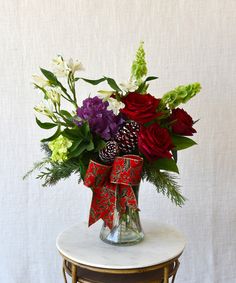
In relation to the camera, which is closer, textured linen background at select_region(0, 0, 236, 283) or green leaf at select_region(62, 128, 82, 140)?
green leaf at select_region(62, 128, 82, 140)

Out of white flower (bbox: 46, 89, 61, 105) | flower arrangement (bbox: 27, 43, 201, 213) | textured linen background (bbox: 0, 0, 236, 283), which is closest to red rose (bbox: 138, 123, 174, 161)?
flower arrangement (bbox: 27, 43, 201, 213)

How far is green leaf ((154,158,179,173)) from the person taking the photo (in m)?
0.99

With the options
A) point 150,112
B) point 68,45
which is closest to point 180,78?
point 68,45

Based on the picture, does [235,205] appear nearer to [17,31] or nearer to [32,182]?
[32,182]

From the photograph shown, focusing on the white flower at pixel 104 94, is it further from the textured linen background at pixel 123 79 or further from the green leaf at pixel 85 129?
the textured linen background at pixel 123 79

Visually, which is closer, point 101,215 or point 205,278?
point 101,215

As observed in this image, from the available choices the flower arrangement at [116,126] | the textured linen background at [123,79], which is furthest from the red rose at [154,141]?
the textured linen background at [123,79]

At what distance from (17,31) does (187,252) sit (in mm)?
1012

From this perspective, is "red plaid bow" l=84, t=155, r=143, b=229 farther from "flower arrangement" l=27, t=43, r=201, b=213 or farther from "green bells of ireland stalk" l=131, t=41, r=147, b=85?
"green bells of ireland stalk" l=131, t=41, r=147, b=85

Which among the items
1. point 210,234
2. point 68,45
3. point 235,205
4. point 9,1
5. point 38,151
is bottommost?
point 210,234

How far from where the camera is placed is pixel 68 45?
1.44 meters

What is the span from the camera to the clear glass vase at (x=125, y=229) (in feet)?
3.44

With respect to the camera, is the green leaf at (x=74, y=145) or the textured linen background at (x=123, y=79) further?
the textured linen background at (x=123, y=79)

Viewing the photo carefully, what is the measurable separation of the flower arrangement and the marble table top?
0.51 feet
